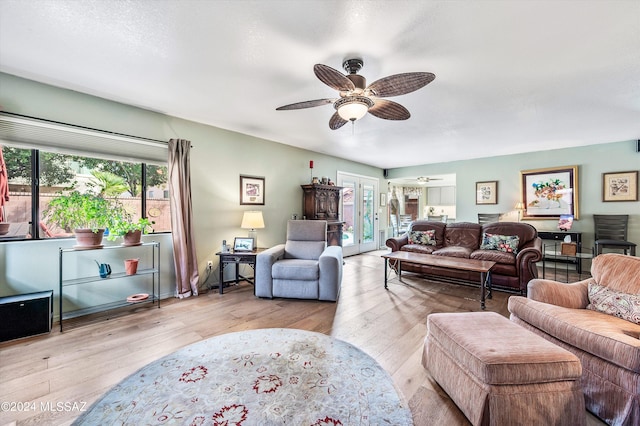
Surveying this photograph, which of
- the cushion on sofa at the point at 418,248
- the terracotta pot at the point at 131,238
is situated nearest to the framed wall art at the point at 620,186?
the cushion on sofa at the point at 418,248

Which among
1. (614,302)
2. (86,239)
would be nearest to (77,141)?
(86,239)

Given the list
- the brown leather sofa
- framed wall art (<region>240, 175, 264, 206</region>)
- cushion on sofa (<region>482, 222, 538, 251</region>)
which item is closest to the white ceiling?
framed wall art (<region>240, 175, 264, 206</region>)

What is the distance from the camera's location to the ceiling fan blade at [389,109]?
7.62 ft

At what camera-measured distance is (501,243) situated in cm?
425

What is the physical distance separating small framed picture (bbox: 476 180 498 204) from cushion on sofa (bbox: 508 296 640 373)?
4633mm

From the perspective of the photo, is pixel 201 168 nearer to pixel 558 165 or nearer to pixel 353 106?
pixel 353 106

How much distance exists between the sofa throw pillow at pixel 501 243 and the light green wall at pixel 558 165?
1.93 metres

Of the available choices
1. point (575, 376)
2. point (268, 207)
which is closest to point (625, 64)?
point (575, 376)

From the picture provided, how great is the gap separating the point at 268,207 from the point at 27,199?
9.63 ft

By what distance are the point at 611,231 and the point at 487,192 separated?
2080 mm

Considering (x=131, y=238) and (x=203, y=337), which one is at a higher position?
(x=131, y=238)

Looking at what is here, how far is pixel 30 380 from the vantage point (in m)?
1.81

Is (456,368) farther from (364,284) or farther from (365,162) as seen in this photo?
(365,162)

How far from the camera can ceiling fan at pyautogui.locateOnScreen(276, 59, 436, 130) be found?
6.05 feet
